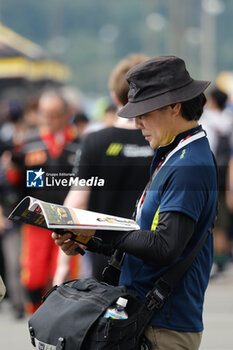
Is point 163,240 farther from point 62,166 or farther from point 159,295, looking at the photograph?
point 62,166

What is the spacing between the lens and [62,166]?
4.43m

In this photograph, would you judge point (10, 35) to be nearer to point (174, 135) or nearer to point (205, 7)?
point (205, 7)

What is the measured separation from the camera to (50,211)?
2199 millimetres

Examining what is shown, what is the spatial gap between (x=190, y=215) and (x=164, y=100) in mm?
392

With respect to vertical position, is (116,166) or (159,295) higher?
(116,166)

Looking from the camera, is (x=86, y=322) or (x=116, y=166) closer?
(x=86, y=322)

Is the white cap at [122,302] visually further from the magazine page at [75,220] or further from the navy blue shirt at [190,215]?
the magazine page at [75,220]

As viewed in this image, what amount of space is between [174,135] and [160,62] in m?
0.25

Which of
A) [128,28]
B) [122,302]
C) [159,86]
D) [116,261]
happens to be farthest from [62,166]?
[128,28]

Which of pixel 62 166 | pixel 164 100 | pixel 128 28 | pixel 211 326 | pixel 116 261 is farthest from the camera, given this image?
pixel 128 28

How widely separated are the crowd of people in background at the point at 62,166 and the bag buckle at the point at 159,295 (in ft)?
2.23

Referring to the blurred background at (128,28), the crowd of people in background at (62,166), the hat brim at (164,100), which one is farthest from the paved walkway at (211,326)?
the hat brim at (164,100)

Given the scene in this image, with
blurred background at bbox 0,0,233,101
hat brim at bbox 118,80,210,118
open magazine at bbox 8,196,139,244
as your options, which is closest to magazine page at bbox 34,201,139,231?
open magazine at bbox 8,196,139,244

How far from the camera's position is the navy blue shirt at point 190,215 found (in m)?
2.23
